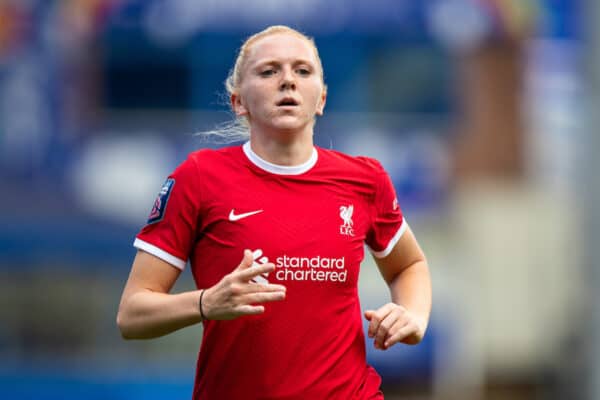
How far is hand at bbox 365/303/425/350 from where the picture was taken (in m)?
4.38

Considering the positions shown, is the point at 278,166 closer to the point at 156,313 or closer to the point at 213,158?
the point at 213,158

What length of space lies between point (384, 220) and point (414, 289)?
11.8 inches

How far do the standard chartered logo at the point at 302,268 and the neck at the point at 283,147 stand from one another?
0.39 m

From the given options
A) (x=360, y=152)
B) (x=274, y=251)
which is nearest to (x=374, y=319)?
(x=274, y=251)

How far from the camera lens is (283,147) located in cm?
464

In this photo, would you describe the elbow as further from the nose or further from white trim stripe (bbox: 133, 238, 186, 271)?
the nose

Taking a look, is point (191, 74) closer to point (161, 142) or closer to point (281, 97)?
point (161, 142)

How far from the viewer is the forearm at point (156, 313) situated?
4.25 metres

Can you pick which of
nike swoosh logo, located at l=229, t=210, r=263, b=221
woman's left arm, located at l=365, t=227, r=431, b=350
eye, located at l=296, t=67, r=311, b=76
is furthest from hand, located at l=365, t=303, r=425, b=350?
eye, located at l=296, t=67, r=311, b=76

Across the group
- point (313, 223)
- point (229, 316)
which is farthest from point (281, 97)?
point (229, 316)

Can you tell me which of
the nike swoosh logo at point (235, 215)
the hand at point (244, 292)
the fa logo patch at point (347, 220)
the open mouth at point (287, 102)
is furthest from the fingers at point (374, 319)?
the open mouth at point (287, 102)

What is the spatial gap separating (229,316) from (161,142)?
15635 mm

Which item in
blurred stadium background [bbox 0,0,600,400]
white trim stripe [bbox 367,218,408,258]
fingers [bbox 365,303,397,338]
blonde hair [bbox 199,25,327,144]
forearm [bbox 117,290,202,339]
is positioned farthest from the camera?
blurred stadium background [bbox 0,0,600,400]

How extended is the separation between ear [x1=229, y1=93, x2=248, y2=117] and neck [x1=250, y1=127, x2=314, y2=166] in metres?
0.13
